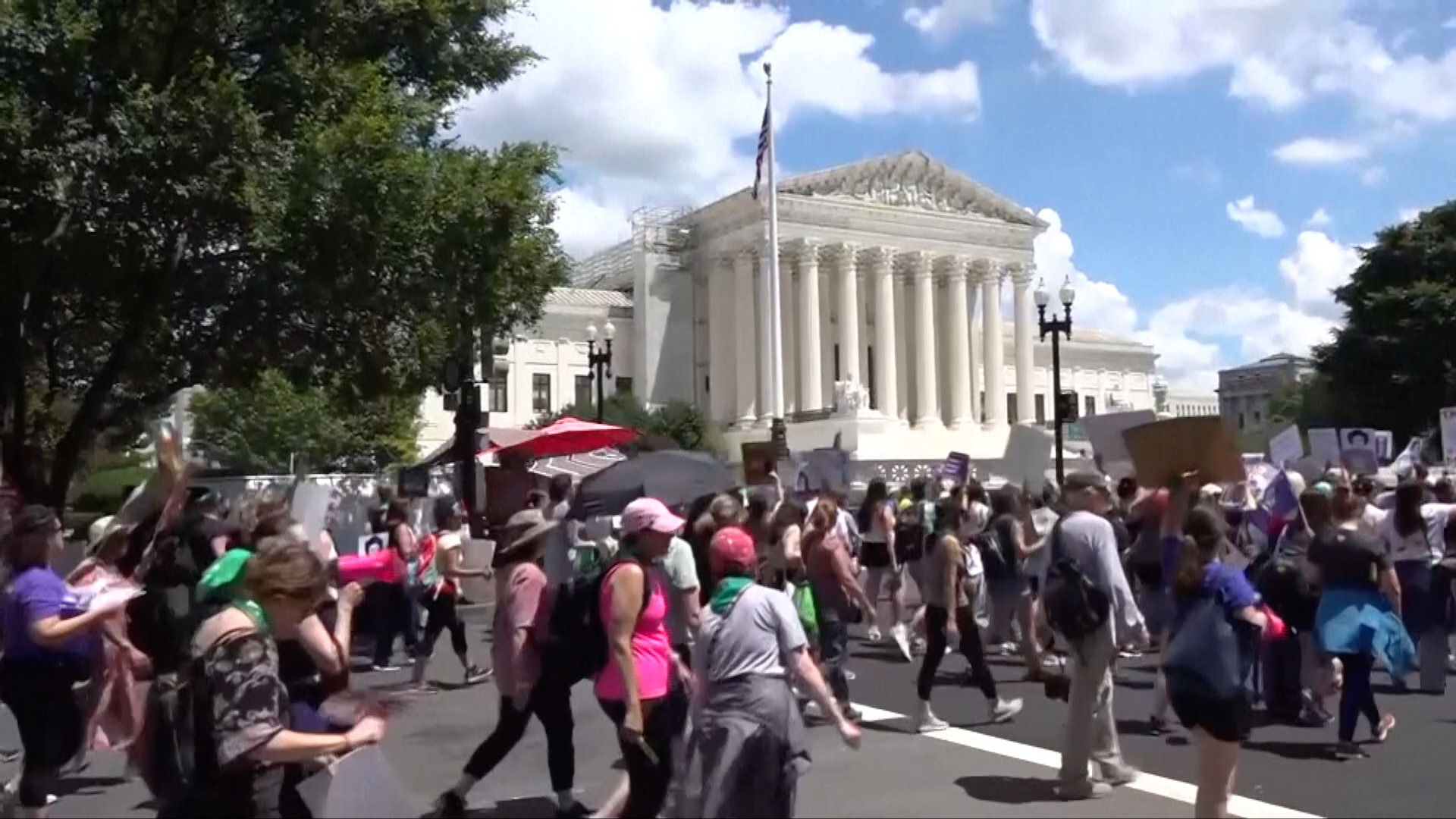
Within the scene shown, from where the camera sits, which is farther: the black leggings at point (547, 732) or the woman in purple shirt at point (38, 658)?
the black leggings at point (547, 732)

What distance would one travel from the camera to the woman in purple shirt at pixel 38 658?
6457 mm

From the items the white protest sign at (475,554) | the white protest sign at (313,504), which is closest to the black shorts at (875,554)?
the white protest sign at (475,554)

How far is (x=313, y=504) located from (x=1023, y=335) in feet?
212

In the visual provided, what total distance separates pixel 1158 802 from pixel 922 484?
8.60 metres

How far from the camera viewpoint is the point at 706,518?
8.55m

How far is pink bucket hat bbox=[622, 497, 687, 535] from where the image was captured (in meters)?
5.91

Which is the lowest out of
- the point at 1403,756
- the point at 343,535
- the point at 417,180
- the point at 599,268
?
the point at 1403,756

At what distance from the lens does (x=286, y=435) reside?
5056cm

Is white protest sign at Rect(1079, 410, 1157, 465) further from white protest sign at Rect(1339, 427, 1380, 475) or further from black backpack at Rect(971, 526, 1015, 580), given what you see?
white protest sign at Rect(1339, 427, 1380, 475)

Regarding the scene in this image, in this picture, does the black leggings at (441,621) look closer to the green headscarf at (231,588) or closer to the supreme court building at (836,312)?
the green headscarf at (231,588)

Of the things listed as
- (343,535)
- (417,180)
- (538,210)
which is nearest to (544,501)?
(343,535)

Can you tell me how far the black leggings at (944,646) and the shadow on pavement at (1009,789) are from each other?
54.2 inches

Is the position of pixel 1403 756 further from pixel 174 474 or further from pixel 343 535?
pixel 343 535

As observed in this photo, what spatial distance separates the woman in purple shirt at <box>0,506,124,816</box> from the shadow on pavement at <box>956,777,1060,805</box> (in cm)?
458
